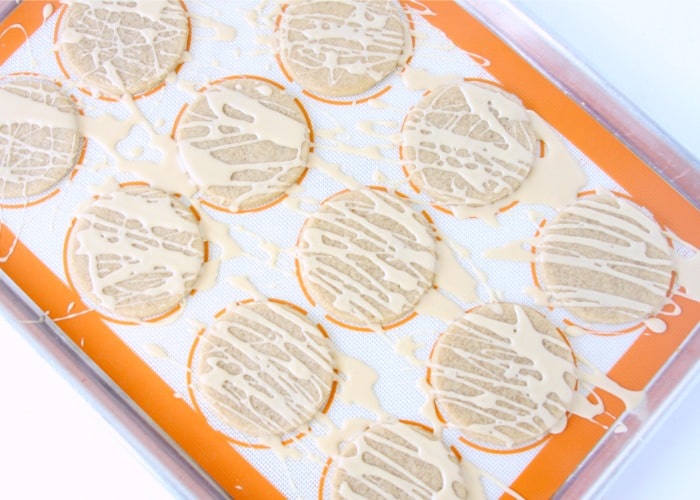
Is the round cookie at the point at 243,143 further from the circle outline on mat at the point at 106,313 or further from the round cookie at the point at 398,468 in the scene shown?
the round cookie at the point at 398,468

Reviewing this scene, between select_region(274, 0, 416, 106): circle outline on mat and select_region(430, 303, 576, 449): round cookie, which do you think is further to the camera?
select_region(274, 0, 416, 106): circle outline on mat

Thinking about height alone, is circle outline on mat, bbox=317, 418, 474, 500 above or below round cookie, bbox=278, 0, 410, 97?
below

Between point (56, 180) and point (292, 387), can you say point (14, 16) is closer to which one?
point (56, 180)

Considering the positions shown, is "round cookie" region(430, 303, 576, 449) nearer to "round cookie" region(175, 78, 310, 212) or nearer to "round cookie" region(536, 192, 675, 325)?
"round cookie" region(536, 192, 675, 325)

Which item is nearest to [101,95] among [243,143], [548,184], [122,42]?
[122,42]

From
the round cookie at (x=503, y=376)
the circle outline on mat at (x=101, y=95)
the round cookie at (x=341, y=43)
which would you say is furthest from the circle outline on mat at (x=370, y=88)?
the round cookie at (x=503, y=376)

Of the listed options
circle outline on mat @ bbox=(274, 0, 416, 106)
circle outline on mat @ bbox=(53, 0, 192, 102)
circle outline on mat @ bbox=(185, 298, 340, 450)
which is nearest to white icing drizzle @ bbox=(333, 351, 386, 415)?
circle outline on mat @ bbox=(185, 298, 340, 450)

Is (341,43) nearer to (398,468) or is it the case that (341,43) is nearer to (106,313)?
(106,313)

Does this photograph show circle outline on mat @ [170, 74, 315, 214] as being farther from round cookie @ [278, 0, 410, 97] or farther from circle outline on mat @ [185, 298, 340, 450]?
circle outline on mat @ [185, 298, 340, 450]
